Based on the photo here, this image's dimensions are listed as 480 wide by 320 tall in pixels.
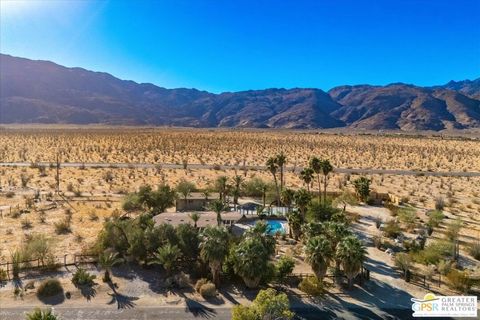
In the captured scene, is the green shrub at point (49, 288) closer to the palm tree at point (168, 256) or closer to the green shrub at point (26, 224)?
the palm tree at point (168, 256)

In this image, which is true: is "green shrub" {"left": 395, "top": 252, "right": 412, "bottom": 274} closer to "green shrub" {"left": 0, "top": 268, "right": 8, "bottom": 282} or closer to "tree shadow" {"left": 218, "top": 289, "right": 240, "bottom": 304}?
"tree shadow" {"left": 218, "top": 289, "right": 240, "bottom": 304}

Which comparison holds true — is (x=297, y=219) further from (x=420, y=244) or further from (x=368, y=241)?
(x=420, y=244)

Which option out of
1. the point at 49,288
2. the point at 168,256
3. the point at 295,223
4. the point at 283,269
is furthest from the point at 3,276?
the point at 295,223

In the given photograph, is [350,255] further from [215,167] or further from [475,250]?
Result: [215,167]

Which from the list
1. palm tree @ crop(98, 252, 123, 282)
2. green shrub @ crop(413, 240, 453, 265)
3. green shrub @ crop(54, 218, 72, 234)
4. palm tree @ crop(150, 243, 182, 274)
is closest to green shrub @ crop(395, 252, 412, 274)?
green shrub @ crop(413, 240, 453, 265)

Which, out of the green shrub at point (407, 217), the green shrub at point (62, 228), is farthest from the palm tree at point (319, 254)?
the green shrub at point (62, 228)

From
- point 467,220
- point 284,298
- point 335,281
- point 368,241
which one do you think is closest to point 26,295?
point 284,298

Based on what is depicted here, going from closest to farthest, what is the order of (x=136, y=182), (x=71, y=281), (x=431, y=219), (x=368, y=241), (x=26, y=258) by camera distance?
(x=71, y=281)
(x=26, y=258)
(x=368, y=241)
(x=431, y=219)
(x=136, y=182)
